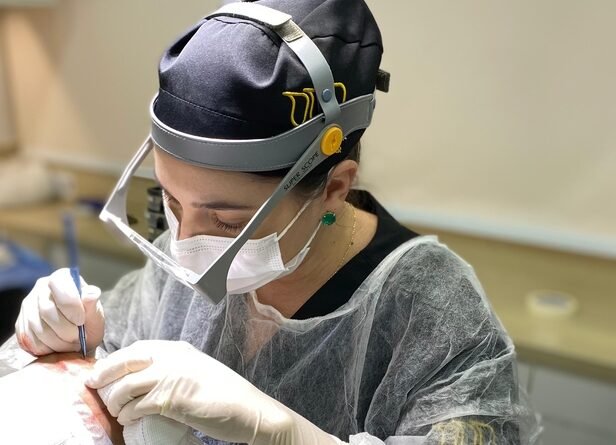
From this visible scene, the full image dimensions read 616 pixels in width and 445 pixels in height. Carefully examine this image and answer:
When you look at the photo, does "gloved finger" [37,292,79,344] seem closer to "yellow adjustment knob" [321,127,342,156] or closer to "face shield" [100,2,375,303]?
"face shield" [100,2,375,303]

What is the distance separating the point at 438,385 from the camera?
0.99 m

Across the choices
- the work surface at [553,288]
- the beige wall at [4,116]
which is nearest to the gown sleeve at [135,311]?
the work surface at [553,288]

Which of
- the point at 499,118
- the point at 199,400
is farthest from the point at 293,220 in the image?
the point at 499,118

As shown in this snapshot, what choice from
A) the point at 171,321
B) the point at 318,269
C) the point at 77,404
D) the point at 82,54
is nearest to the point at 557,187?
the point at 318,269

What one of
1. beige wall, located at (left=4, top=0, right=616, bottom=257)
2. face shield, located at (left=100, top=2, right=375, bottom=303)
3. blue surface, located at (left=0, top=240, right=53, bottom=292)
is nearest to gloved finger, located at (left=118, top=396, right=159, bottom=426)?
face shield, located at (left=100, top=2, right=375, bottom=303)

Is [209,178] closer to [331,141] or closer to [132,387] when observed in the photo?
[331,141]

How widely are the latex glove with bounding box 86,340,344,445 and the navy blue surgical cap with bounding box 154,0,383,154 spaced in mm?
316

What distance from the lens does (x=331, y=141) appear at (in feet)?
3.08

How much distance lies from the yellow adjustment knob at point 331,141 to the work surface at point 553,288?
1.25 metres

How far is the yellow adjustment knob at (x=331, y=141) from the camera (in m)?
0.93

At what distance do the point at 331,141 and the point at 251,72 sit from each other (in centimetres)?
14

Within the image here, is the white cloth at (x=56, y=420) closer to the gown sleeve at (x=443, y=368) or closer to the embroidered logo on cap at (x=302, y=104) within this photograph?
the gown sleeve at (x=443, y=368)

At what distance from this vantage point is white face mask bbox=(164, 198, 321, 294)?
3.29 feet

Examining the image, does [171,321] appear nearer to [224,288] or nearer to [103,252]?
[224,288]
